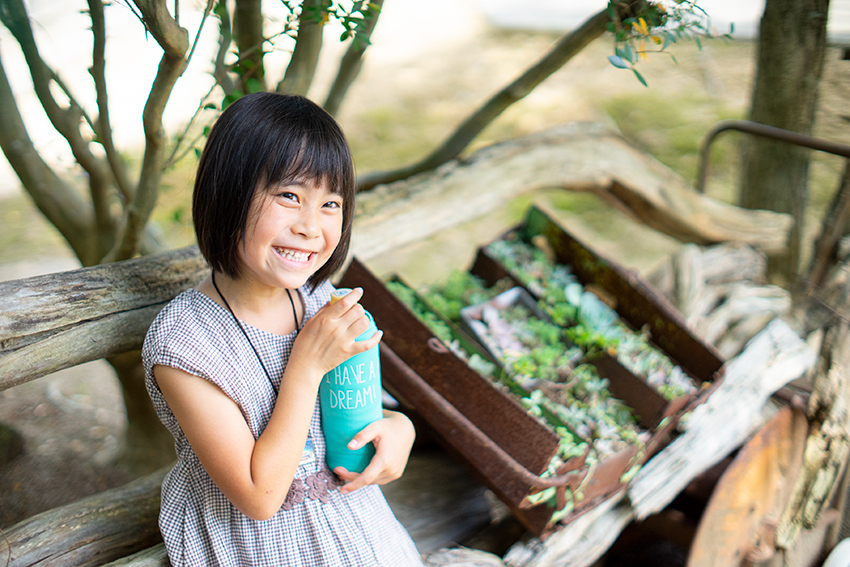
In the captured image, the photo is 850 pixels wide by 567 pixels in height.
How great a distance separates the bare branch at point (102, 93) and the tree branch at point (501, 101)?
2.53ft

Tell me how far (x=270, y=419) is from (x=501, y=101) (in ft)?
4.74

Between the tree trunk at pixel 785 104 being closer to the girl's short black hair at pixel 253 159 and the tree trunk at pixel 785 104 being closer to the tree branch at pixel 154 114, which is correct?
the girl's short black hair at pixel 253 159

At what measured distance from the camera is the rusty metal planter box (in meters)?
1.39

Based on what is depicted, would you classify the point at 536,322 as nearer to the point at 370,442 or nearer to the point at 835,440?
the point at 370,442

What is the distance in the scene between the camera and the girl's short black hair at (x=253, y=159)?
104 cm

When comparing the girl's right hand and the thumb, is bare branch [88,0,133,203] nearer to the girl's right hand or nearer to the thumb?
the girl's right hand

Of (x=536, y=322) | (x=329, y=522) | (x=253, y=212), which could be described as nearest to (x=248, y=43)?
(x=253, y=212)

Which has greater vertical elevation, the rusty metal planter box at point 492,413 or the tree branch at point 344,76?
the tree branch at point 344,76

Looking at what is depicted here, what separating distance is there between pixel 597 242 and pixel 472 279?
317 centimetres

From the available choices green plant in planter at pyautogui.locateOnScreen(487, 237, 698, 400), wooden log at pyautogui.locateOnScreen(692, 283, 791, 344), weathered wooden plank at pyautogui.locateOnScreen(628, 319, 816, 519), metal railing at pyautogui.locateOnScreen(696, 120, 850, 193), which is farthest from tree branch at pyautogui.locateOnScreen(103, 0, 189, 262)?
metal railing at pyautogui.locateOnScreen(696, 120, 850, 193)

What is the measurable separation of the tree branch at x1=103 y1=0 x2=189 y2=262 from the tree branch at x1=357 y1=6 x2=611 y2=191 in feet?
2.53

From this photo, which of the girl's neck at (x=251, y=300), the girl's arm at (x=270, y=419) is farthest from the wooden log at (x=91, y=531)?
the girl's neck at (x=251, y=300)

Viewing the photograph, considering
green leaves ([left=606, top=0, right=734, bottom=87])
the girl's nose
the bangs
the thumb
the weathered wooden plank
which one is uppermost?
green leaves ([left=606, top=0, right=734, bottom=87])

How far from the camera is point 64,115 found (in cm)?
164
